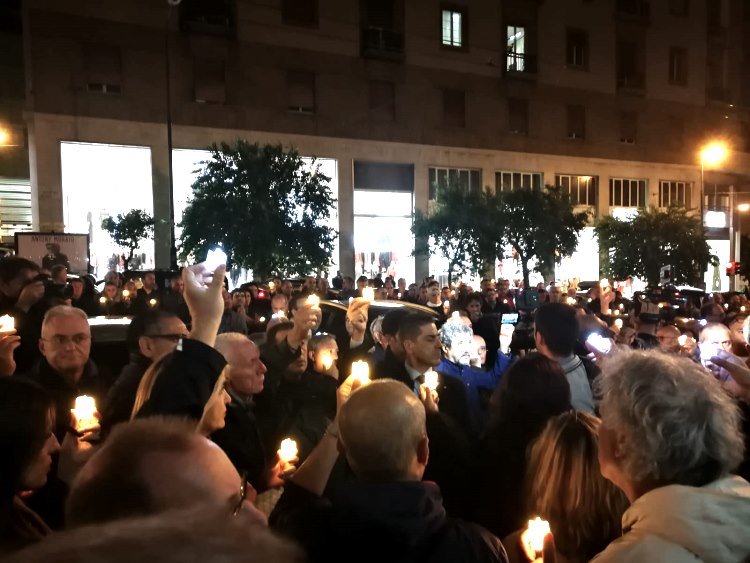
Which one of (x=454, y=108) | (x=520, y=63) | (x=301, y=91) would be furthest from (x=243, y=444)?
(x=520, y=63)

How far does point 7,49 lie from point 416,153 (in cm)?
2110

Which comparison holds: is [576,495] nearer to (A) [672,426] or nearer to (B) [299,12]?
(A) [672,426]

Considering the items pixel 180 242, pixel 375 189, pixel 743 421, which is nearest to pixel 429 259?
pixel 375 189

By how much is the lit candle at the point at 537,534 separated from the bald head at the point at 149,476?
143 centimetres

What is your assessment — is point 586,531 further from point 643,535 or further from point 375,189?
point 375,189

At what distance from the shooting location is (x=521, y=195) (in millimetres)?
25875

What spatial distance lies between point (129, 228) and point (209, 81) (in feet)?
25.2

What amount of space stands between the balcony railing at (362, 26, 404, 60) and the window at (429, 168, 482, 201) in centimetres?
599

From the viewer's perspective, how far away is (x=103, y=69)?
23641 millimetres

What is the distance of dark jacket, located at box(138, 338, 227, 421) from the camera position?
2.40 m

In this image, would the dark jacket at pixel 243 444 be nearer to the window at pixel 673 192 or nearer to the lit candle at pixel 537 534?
the lit candle at pixel 537 534

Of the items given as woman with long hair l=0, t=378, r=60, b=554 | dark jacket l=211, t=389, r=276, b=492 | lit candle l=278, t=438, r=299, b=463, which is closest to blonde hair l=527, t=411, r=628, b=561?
lit candle l=278, t=438, r=299, b=463

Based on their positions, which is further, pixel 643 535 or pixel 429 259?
pixel 429 259

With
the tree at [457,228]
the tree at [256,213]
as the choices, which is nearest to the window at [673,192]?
the tree at [457,228]
